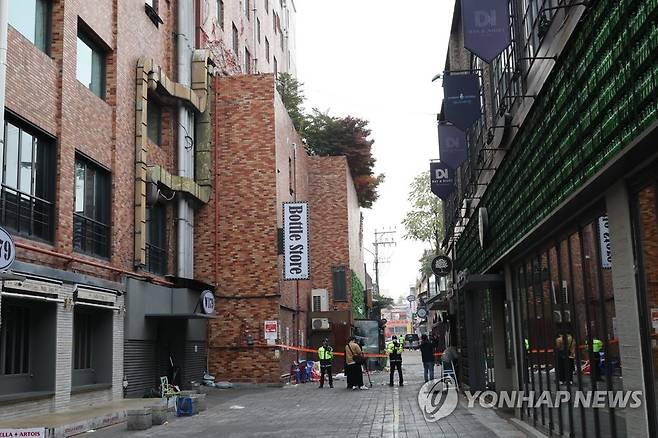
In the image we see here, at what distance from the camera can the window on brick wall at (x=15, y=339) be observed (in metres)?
14.1

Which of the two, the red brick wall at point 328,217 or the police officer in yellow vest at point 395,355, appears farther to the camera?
the red brick wall at point 328,217

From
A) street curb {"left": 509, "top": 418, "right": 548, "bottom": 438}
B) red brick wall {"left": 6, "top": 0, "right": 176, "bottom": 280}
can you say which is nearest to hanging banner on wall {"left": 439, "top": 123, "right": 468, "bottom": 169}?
street curb {"left": 509, "top": 418, "right": 548, "bottom": 438}

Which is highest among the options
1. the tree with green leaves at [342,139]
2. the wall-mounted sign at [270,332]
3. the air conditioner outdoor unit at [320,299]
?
the tree with green leaves at [342,139]

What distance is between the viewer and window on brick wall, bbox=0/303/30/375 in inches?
554

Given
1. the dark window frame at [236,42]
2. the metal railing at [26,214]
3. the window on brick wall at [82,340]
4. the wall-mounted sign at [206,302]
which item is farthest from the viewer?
the dark window frame at [236,42]

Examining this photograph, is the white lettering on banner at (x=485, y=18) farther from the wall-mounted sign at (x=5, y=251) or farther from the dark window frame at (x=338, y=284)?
the dark window frame at (x=338, y=284)

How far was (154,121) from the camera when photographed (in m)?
23.7

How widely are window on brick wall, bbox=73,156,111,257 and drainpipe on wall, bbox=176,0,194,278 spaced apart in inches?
230

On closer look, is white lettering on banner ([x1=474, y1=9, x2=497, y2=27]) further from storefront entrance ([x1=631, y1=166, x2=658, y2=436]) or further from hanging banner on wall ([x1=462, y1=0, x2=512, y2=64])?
storefront entrance ([x1=631, y1=166, x2=658, y2=436])

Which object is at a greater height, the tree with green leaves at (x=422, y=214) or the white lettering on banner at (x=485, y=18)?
the tree with green leaves at (x=422, y=214)

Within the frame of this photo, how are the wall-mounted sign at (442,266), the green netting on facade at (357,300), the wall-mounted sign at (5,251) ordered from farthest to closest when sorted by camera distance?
the green netting on facade at (357,300), the wall-mounted sign at (442,266), the wall-mounted sign at (5,251)

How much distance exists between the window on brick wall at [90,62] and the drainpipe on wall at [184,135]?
5538 mm

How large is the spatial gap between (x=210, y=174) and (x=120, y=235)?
26.0ft

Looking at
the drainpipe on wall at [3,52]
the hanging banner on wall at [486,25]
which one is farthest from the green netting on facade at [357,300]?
the hanging banner on wall at [486,25]
